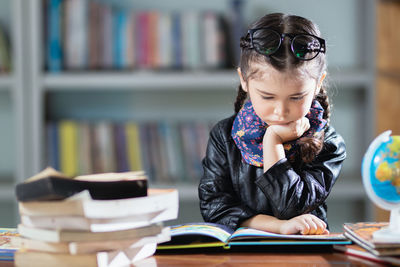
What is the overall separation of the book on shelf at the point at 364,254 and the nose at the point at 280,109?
26cm

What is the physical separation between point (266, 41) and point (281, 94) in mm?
108

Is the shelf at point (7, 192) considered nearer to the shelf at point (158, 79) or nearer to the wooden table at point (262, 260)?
the shelf at point (158, 79)

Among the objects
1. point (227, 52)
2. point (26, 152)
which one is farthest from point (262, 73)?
point (26, 152)

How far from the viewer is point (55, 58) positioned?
8.24ft

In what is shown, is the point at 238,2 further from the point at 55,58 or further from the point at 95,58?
the point at 55,58

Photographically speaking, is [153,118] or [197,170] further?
[153,118]

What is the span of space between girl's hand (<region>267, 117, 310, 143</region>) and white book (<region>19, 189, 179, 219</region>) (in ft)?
0.96

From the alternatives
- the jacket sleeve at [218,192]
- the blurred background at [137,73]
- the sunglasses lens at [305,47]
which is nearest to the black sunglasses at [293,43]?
the sunglasses lens at [305,47]

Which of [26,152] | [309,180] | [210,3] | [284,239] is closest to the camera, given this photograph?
[284,239]

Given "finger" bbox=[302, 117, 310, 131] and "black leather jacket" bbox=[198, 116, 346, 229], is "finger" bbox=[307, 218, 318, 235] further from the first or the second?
"finger" bbox=[302, 117, 310, 131]

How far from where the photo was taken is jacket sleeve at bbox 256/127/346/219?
1.08 m

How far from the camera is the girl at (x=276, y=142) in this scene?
1.03 meters

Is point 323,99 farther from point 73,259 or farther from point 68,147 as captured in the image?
point 68,147

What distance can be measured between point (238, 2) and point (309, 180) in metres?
1.58
